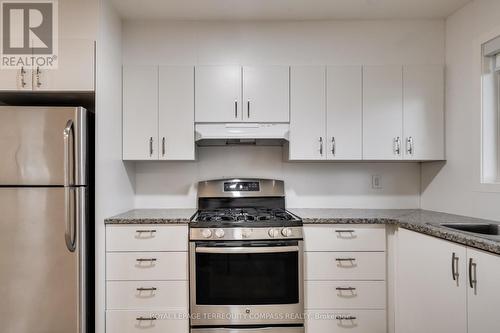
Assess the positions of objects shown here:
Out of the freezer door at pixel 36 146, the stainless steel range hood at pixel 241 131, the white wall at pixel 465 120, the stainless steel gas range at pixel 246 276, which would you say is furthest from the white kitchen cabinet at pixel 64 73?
the white wall at pixel 465 120

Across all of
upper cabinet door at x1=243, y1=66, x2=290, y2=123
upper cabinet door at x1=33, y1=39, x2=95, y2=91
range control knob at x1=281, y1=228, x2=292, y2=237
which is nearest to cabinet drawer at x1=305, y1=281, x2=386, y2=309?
range control knob at x1=281, y1=228, x2=292, y2=237

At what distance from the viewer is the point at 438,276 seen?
65.5 inches

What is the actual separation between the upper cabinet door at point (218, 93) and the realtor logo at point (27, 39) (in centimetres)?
98

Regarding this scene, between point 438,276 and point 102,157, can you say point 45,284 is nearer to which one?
point 102,157

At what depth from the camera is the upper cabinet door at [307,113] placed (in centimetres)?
236

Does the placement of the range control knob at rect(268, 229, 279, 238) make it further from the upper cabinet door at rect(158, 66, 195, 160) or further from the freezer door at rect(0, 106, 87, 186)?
the freezer door at rect(0, 106, 87, 186)

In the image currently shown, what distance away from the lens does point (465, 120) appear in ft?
7.18

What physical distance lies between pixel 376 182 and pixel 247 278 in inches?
57.2

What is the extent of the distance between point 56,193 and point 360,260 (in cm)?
201

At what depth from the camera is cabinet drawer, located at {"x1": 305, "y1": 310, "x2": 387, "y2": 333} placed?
81.5 inches

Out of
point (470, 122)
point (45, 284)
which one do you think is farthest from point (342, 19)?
point (45, 284)

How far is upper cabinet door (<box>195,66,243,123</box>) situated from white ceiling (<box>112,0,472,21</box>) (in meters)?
0.43

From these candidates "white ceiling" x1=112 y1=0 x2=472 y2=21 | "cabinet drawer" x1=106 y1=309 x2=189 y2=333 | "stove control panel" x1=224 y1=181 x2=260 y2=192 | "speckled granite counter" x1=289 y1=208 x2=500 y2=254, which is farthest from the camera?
"stove control panel" x1=224 y1=181 x2=260 y2=192

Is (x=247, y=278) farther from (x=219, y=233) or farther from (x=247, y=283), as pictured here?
(x=219, y=233)
